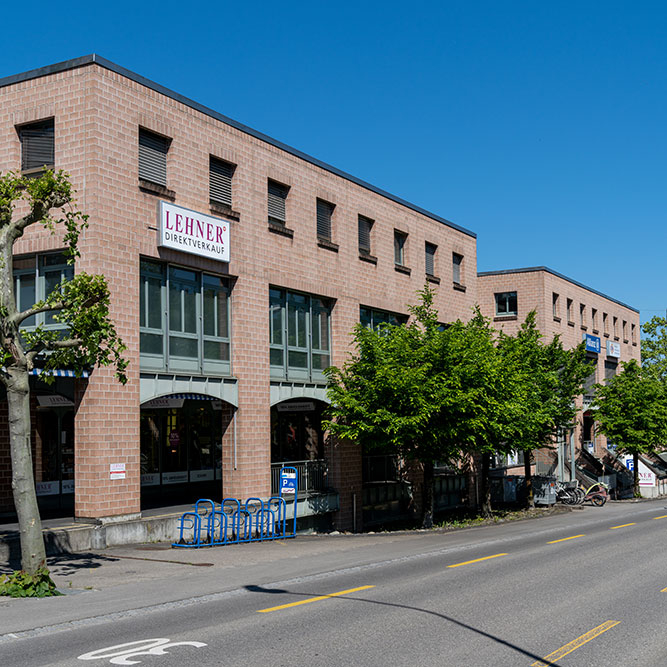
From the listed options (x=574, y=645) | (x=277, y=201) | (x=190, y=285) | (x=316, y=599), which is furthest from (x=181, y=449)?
(x=574, y=645)

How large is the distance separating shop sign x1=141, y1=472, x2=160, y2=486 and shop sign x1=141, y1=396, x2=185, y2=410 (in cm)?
209

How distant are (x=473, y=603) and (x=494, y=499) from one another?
→ 96.1 feet

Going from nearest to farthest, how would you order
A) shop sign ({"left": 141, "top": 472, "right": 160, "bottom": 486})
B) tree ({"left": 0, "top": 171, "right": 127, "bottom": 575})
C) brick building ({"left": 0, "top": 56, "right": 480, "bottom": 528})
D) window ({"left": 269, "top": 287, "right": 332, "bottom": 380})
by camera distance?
tree ({"left": 0, "top": 171, "right": 127, "bottom": 575}) < brick building ({"left": 0, "top": 56, "right": 480, "bottom": 528}) < shop sign ({"left": 141, "top": 472, "right": 160, "bottom": 486}) < window ({"left": 269, "top": 287, "right": 332, "bottom": 380})

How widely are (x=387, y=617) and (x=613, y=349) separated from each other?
175 ft

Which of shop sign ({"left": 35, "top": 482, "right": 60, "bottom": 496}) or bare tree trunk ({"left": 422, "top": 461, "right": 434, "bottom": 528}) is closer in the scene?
shop sign ({"left": 35, "top": 482, "right": 60, "bottom": 496})

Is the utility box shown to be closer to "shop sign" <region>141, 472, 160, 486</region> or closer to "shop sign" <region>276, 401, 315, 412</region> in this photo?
"shop sign" <region>276, 401, 315, 412</region>

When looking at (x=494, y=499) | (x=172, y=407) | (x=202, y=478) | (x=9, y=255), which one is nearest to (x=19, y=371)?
(x=9, y=255)

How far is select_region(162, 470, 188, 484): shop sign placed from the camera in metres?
25.8

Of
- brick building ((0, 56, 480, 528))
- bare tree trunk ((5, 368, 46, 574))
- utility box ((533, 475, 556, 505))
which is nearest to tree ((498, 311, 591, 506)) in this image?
utility box ((533, 475, 556, 505))

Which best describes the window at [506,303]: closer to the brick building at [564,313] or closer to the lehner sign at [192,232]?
the brick building at [564,313]

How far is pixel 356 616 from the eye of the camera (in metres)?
10.8

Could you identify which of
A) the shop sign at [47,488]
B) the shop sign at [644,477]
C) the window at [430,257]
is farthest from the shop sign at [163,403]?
the shop sign at [644,477]

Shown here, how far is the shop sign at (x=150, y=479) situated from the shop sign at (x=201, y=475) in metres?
1.66

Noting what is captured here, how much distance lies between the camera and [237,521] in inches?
829
